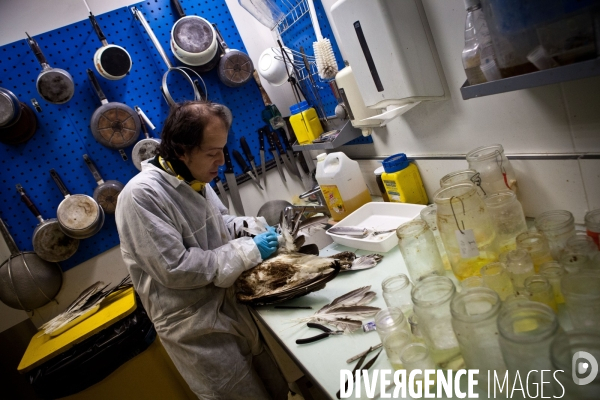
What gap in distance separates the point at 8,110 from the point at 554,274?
9.71ft

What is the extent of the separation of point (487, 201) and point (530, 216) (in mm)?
346

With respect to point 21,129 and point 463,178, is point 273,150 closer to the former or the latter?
point 21,129

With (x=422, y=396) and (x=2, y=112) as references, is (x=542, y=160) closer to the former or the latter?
(x=422, y=396)

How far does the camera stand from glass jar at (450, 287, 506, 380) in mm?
798

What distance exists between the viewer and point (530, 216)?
4.73ft

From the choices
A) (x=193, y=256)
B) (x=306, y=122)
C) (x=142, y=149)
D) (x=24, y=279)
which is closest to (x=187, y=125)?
(x=193, y=256)

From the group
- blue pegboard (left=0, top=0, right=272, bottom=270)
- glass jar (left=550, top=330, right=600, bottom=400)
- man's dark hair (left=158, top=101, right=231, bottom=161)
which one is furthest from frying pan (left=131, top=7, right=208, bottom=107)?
glass jar (left=550, top=330, right=600, bottom=400)

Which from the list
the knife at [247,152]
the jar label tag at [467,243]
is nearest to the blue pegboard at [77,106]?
the knife at [247,152]

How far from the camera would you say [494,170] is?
1.39 metres

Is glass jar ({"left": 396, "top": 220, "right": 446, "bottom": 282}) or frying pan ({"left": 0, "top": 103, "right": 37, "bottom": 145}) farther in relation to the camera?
frying pan ({"left": 0, "top": 103, "right": 37, "bottom": 145})

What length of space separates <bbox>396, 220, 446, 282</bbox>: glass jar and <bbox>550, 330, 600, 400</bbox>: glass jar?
57 cm

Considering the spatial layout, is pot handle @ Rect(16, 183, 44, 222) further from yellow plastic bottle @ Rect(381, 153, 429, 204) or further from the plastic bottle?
yellow plastic bottle @ Rect(381, 153, 429, 204)

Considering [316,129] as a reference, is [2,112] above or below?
above

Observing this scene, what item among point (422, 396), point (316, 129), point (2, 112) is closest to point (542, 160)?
point (422, 396)
